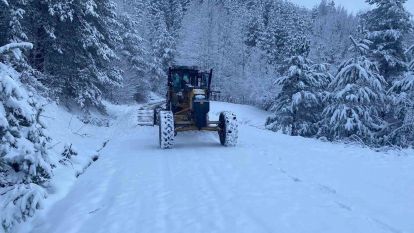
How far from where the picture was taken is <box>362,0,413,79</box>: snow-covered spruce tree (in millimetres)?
20703

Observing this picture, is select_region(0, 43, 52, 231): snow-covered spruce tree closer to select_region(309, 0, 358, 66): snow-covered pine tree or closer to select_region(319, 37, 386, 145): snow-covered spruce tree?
select_region(319, 37, 386, 145): snow-covered spruce tree

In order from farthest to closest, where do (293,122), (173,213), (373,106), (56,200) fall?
(293,122), (373,106), (56,200), (173,213)

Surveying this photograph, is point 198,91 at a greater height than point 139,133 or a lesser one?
greater

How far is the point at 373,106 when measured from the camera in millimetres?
18391

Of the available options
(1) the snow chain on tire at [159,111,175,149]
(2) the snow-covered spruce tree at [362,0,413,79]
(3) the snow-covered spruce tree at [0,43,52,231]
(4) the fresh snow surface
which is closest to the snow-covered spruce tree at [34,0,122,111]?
(1) the snow chain on tire at [159,111,175,149]

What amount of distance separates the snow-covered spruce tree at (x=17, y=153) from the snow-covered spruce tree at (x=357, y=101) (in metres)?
13.6

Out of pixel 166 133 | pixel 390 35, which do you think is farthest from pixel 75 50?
pixel 390 35

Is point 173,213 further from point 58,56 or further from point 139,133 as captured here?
point 58,56

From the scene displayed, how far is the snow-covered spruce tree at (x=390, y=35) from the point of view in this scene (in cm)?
2070

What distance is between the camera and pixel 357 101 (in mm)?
17344

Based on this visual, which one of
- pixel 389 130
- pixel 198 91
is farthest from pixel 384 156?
pixel 389 130

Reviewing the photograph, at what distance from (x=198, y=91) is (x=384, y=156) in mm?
5639

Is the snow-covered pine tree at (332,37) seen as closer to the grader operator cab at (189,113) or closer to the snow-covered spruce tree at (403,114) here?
the snow-covered spruce tree at (403,114)

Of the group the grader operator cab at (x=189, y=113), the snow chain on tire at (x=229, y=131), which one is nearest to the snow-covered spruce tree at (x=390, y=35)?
the grader operator cab at (x=189, y=113)
